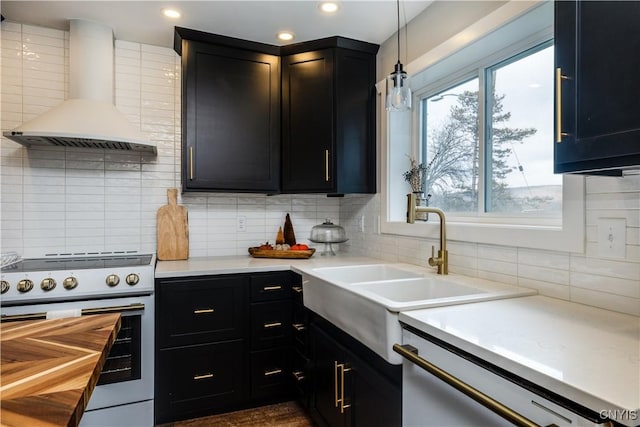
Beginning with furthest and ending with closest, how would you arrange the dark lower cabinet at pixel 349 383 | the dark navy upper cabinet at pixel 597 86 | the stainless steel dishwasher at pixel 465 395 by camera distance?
the dark lower cabinet at pixel 349 383, the dark navy upper cabinet at pixel 597 86, the stainless steel dishwasher at pixel 465 395

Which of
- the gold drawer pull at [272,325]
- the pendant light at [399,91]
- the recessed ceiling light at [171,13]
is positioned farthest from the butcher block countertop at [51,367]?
the recessed ceiling light at [171,13]

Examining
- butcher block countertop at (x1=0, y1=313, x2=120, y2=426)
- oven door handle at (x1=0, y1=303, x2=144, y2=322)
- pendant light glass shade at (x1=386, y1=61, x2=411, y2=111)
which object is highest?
pendant light glass shade at (x1=386, y1=61, x2=411, y2=111)

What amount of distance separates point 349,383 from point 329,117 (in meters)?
1.63

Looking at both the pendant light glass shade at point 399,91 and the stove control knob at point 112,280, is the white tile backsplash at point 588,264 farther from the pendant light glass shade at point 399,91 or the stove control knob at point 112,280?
the stove control knob at point 112,280

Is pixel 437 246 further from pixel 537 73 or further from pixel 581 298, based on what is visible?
pixel 537 73

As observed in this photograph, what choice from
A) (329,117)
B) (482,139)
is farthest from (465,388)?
(329,117)

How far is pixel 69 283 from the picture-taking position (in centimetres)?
186

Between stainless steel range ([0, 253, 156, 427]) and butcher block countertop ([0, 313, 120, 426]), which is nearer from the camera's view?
butcher block countertop ([0, 313, 120, 426])

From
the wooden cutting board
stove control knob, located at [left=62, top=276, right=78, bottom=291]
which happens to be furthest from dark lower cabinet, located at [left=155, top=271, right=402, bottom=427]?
the wooden cutting board

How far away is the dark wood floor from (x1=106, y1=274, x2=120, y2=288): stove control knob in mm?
863

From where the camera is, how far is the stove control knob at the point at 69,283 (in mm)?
1861

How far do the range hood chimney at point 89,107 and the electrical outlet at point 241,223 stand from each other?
0.85 metres

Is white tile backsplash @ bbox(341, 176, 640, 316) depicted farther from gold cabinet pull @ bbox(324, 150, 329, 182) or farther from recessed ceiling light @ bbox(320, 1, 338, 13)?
recessed ceiling light @ bbox(320, 1, 338, 13)

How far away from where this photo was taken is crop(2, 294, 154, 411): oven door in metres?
1.90
